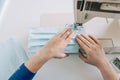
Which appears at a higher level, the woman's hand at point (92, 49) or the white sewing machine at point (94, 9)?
the white sewing machine at point (94, 9)

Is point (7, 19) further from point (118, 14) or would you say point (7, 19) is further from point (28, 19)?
point (118, 14)

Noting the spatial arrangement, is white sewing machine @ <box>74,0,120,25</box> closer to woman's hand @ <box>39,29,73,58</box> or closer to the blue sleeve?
woman's hand @ <box>39,29,73,58</box>

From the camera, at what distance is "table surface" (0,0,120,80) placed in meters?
0.94

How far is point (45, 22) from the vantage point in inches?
41.9

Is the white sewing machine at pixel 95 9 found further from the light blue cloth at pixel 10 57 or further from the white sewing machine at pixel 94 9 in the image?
the light blue cloth at pixel 10 57

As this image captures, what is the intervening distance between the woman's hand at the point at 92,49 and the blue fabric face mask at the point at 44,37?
0.12 ft

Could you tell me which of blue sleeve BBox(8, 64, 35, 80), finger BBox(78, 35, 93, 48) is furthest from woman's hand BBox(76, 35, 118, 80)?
blue sleeve BBox(8, 64, 35, 80)

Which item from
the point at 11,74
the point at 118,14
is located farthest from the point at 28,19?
the point at 118,14

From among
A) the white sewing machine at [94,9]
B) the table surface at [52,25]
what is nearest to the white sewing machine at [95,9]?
the white sewing machine at [94,9]

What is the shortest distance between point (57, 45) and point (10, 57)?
0.69ft

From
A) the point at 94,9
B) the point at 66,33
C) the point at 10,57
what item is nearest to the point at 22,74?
the point at 10,57

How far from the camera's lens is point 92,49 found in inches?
35.3

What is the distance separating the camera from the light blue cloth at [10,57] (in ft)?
3.02

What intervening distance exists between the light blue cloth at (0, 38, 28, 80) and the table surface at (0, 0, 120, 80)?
4 cm
